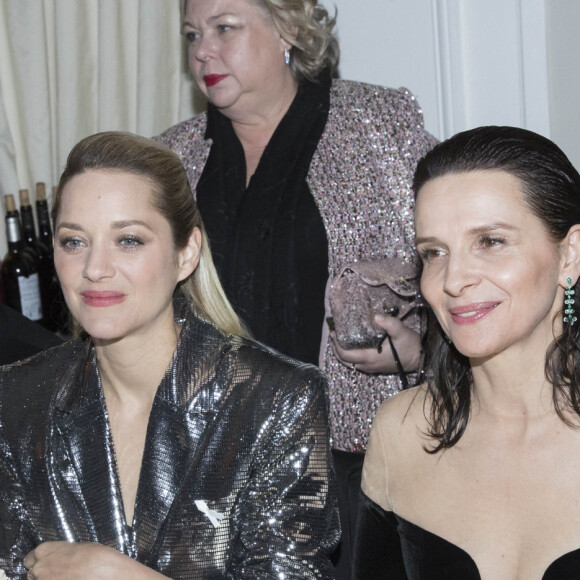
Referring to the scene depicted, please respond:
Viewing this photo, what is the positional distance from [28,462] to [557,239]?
1.07 metres

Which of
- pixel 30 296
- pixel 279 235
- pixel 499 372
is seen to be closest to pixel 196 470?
pixel 499 372

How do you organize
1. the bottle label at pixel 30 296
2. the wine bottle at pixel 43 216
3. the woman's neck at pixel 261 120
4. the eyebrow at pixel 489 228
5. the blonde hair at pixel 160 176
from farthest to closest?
the wine bottle at pixel 43 216 < the bottle label at pixel 30 296 < the woman's neck at pixel 261 120 < the blonde hair at pixel 160 176 < the eyebrow at pixel 489 228

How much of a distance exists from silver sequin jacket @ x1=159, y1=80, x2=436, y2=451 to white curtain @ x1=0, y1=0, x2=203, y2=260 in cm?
109

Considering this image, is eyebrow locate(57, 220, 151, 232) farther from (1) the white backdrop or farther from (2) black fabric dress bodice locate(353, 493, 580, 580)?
(1) the white backdrop

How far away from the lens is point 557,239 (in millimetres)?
1613

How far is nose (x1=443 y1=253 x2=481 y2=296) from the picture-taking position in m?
1.59

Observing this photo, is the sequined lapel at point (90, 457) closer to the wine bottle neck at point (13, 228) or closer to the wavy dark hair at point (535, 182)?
the wavy dark hair at point (535, 182)

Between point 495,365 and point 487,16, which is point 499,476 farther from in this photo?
point 487,16

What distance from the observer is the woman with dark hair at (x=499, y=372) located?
1.59 meters

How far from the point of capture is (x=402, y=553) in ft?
5.97

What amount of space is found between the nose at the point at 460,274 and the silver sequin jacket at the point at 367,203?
34.4 inches

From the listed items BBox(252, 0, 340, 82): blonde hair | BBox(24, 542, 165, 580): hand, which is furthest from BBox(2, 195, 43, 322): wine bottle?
BBox(24, 542, 165, 580): hand

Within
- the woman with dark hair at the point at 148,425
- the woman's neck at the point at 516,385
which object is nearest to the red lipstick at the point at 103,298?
the woman with dark hair at the point at 148,425

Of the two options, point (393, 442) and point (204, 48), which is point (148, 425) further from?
point (204, 48)
